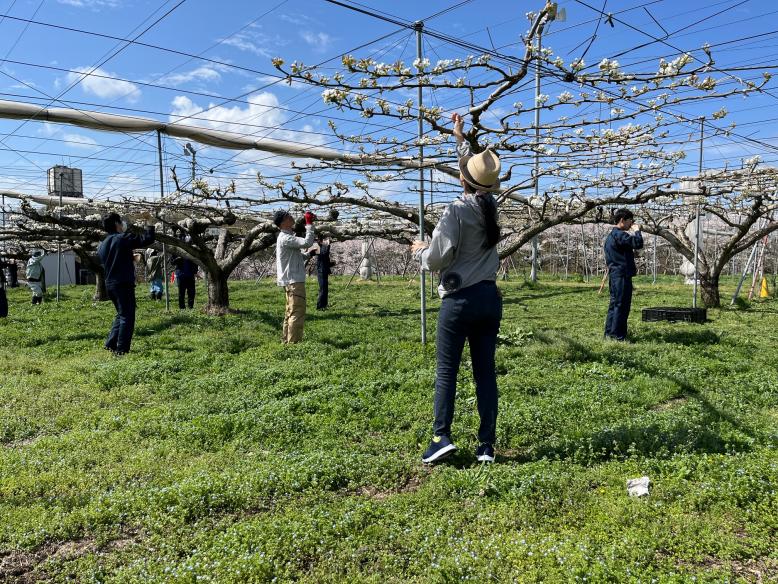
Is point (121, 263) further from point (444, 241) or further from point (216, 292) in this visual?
point (444, 241)

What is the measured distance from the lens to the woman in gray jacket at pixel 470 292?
11.7ft

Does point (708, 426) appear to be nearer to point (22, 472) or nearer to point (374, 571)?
point (374, 571)

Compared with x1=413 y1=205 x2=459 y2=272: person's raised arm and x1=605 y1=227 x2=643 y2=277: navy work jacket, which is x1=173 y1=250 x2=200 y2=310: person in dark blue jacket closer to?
x1=605 y1=227 x2=643 y2=277: navy work jacket

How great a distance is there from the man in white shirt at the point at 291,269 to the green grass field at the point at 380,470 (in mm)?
925

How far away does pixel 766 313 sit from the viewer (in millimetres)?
11578

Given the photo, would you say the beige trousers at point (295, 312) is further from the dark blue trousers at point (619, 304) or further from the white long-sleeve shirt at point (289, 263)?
the dark blue trousers at point (619, 304)

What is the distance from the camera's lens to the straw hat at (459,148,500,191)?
143 inches

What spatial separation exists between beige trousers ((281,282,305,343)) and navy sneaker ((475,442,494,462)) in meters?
4.83

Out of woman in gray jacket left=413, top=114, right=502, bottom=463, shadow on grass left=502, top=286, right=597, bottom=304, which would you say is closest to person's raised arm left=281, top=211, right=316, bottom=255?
woman in gray jacket left=413, top=114, right=502, bottom=463

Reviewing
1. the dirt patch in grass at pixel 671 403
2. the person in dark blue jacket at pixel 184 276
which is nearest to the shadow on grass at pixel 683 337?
the dirt patch in grass at pixel 671 403

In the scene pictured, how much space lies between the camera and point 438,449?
12.1 feet

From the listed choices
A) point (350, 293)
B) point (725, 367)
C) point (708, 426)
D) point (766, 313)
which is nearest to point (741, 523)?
point (708, 426)

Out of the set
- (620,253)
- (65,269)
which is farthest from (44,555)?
(65,269)

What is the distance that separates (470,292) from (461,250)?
0.94ft
